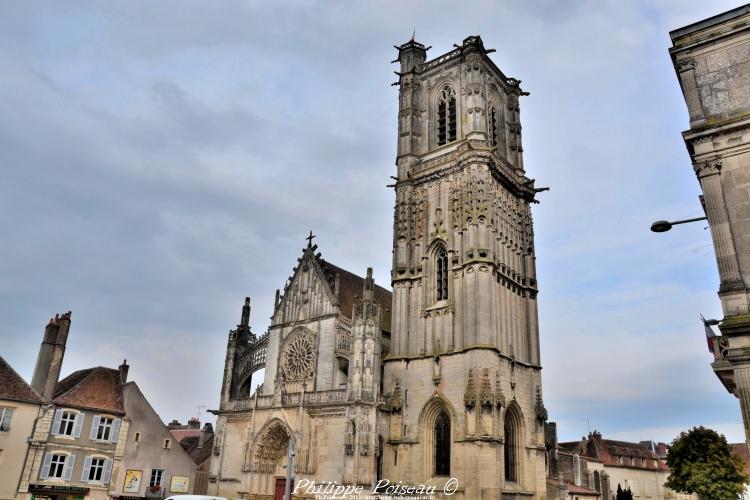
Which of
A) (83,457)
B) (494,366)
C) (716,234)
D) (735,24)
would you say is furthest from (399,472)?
(735,24)

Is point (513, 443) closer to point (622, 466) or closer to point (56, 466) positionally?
point (56, 466)

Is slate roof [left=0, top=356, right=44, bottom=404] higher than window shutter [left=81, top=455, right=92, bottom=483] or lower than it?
higher

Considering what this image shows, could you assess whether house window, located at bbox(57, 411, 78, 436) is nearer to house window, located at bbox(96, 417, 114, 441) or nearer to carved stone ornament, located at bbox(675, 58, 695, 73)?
house window, located at bbox(96, 417, 114, 441)

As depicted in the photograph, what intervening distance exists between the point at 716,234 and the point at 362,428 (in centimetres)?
1942

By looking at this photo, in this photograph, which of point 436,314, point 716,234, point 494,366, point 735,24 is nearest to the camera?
point 716,234

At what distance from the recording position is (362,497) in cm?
2683

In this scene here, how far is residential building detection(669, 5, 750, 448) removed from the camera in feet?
40.0

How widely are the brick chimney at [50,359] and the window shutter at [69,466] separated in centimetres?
319

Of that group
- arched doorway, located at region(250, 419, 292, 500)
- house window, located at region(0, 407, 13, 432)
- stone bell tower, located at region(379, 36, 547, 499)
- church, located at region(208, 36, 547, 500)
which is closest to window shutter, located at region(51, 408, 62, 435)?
house window, located at region(0, 407, 13, 432)

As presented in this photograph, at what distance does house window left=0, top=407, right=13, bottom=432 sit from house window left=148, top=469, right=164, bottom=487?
8196 millimetres

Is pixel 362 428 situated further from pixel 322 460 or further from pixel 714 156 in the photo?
pixel 714 156

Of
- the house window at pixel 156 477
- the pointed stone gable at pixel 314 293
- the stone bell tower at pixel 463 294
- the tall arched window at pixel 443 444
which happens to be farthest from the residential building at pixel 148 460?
the tall arched window at pixel 443 444

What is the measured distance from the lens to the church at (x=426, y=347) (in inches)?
1112

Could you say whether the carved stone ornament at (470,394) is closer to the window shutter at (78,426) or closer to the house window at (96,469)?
the house window at (96,469)
